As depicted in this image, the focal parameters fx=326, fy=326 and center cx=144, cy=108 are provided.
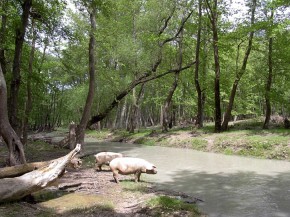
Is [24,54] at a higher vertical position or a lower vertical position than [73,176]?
higher

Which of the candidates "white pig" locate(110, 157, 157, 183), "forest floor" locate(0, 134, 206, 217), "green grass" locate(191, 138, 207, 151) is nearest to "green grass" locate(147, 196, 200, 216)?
"forest floor" locate(0, 134, 206, 217)

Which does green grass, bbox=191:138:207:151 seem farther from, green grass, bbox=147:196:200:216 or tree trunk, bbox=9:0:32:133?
green grass, bbox=147:196:200:216

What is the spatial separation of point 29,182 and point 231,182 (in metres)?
7.22

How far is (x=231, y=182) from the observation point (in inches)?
459

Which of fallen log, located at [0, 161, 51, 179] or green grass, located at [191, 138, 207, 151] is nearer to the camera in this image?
fallen log, located at [0, 161, 51, 179]

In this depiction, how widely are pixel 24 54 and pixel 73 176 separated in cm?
1140

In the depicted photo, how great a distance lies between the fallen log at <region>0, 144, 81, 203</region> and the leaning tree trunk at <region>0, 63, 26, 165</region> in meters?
2.01

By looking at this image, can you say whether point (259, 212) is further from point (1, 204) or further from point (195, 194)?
point (1, 204)

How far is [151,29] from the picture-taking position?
31.2 metres

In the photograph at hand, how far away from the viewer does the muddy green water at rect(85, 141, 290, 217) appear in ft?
27.0

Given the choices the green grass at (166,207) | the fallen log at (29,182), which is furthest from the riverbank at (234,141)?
the fallen log at (29,182)

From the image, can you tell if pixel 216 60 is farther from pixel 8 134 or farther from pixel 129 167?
pixel 8 134

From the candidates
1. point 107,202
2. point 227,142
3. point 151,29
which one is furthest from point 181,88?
point 107,202

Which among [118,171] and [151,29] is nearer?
[118,171]
